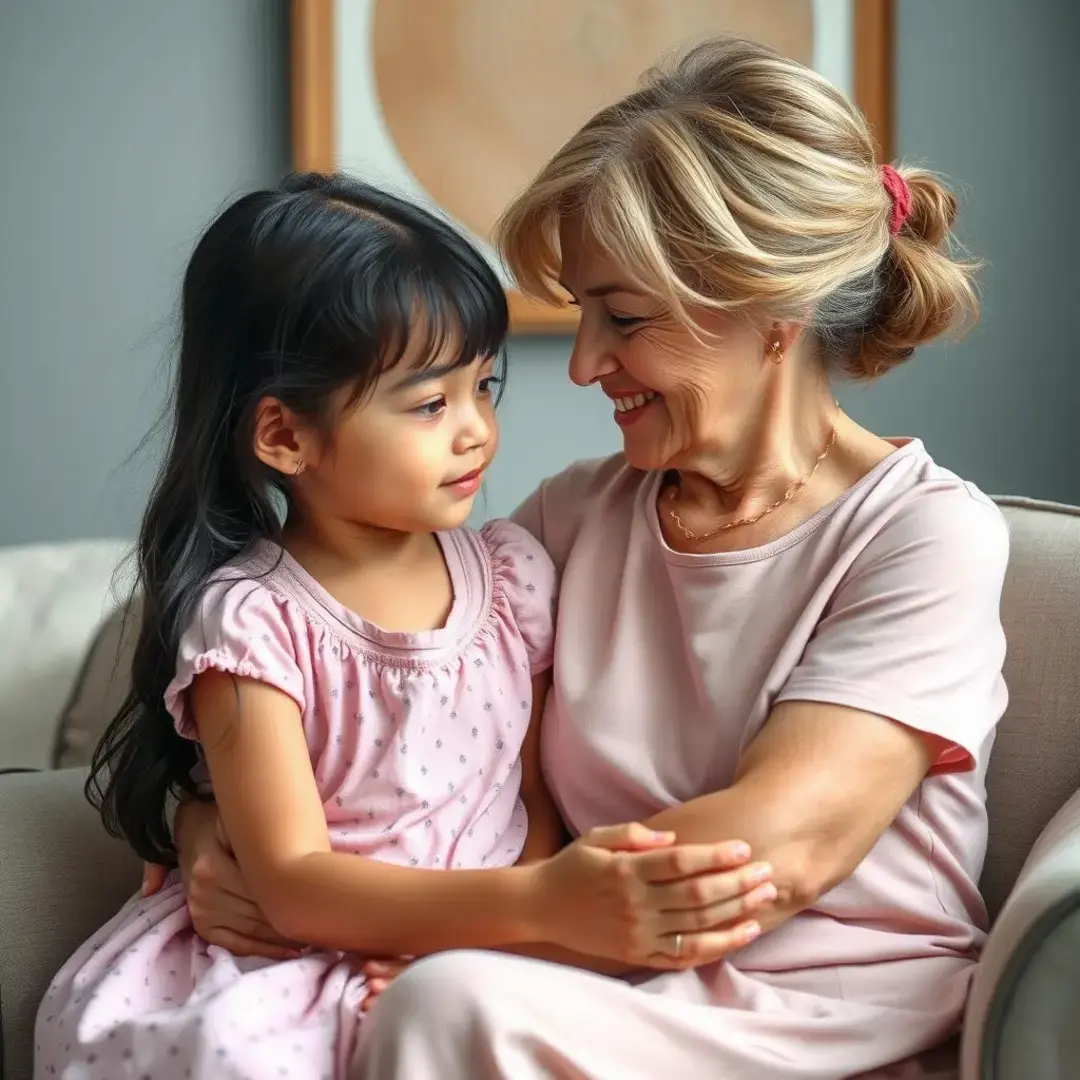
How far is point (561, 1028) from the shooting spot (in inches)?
47.7

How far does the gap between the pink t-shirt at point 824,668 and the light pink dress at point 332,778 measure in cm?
8

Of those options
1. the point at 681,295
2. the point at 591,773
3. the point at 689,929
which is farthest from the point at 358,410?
the point at 689,929

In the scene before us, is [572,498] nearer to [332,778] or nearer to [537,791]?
[537,791]

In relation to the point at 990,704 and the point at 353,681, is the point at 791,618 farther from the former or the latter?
the point at 353,681

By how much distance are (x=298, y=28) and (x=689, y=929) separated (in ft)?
5.98

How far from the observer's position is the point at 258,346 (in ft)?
4.89

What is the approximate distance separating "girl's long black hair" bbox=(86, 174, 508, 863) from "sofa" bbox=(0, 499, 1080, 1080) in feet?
0.37

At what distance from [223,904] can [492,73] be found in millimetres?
1662

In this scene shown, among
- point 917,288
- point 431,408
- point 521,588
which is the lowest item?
point 521,588

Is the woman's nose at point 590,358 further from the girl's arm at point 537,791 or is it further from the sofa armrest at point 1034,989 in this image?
the sofa armrest at point 1034,989

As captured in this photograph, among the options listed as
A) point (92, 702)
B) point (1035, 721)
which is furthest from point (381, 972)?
point (92, 702)

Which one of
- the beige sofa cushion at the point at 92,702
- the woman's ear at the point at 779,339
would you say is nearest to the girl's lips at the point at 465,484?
the woman's ear at the point at 779,339

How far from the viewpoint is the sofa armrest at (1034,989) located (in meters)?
1.16

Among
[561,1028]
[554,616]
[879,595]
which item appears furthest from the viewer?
[554,616]
